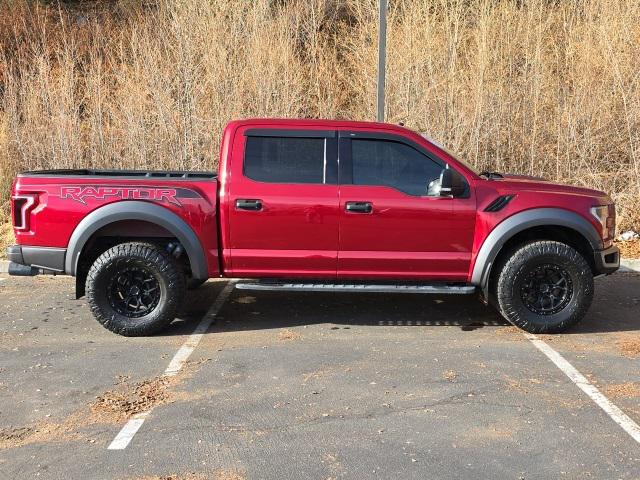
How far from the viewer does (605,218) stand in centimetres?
542

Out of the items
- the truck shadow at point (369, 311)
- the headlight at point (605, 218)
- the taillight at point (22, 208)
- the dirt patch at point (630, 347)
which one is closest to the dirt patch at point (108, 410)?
the truck shadow at point (369, 311)

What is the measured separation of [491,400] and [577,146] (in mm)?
7881

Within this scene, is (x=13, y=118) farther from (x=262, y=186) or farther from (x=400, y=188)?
(x=400, y=188)

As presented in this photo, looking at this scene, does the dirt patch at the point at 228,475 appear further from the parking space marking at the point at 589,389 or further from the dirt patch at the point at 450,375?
the parking space marking at the point at 589,389

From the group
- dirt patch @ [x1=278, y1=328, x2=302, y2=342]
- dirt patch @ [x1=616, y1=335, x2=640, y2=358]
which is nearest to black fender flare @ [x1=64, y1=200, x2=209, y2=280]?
dirt patch @ [x1=278, y1=328, x2=302, y2=342]

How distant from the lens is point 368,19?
12.5 metres

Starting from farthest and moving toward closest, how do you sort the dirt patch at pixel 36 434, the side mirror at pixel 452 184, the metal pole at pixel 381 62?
1. the metal pole at pixel 381 62
2. the side mirror at pixel 452 184
3. the dirt patch at pixel 36 434

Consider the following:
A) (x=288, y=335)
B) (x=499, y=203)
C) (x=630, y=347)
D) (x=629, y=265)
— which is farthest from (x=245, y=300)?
(x=629, y=265)

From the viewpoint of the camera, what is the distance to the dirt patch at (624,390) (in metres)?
4.11

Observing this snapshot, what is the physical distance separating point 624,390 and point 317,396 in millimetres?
2167

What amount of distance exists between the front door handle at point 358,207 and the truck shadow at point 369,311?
1182 mm

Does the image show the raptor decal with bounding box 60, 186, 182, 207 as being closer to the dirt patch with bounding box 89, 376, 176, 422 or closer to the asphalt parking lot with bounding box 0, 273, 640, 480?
the asphalt parking lot with bounding box 0, 273, 640, 480

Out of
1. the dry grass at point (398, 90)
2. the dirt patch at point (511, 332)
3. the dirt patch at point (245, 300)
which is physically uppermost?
the dry grass at point (398, 90)

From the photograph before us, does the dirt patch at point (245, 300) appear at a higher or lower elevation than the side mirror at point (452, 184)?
lower
